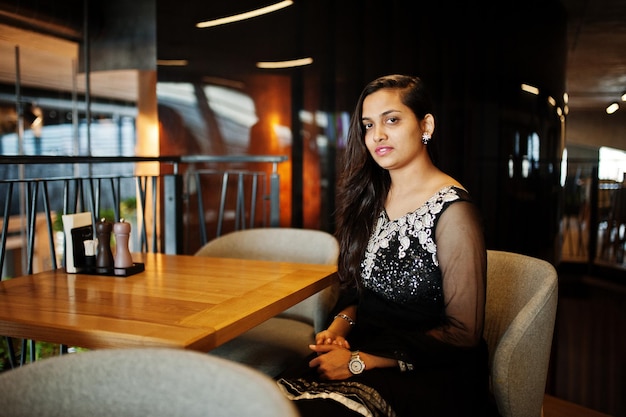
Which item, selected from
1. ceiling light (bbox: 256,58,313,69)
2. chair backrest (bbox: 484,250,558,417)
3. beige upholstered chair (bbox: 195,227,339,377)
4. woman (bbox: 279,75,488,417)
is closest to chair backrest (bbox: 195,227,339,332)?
beige upholstered chair (bbox: 195,227,339,377)

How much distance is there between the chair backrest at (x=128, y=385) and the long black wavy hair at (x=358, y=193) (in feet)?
3.50

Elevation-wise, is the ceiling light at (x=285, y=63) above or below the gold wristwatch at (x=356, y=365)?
above

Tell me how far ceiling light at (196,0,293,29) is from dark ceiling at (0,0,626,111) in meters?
0.04

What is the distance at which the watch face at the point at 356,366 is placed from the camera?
57.8 inches

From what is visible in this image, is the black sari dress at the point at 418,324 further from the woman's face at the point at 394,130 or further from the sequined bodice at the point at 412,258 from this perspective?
the woman's face at the point at 394,130

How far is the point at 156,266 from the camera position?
210 centimetres

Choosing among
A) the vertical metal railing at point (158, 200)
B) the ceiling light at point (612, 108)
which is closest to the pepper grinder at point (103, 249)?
the vertical metal railing at point (158, 200)

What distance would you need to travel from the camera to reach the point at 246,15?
5055mm

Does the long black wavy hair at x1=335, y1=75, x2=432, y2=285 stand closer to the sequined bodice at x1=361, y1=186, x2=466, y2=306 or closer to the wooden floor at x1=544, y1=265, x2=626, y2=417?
the sequined bodice at x1=361, y1=186, x2=466, y2=306

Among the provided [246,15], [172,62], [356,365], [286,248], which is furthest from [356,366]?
[172,62]

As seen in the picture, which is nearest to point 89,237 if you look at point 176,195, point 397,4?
point 176,195

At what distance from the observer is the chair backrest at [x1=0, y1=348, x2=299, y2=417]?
0.76 metres

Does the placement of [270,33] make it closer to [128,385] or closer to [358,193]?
[358,193]

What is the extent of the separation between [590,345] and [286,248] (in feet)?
5.86
